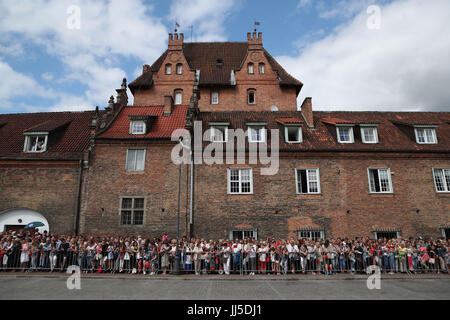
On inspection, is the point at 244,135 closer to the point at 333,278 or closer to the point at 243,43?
the point at 333,278

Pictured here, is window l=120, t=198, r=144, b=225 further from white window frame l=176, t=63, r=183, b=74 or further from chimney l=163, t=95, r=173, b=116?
white window frame l=176, t=63, r=183, b=74

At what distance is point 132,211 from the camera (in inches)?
738

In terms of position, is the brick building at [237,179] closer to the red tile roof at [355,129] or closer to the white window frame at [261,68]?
the red tile roof at [355,129]

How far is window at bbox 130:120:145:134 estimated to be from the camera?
20562 millimetres

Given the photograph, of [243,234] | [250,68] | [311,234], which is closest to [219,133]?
[243,234]

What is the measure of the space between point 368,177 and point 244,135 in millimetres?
9120

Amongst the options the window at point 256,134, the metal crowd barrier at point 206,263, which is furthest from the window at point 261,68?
the metal crowd barrier at point 206,263

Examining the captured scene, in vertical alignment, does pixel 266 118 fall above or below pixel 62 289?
above

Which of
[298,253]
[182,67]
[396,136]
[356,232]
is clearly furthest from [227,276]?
[182,67]

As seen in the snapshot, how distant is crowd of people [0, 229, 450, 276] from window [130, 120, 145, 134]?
8.92 m

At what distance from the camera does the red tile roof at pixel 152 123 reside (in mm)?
20058

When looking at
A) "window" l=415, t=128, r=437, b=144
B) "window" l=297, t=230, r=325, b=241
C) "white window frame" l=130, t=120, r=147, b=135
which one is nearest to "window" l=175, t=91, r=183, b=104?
"white window frame" l=130, t=120, r=147, b=135

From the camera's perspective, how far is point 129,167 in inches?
770

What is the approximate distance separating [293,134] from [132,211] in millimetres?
12803
